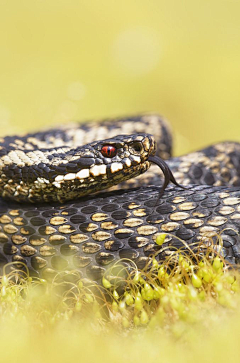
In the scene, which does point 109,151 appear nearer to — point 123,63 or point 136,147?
point 136,147

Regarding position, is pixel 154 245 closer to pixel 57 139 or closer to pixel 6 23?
pixel 57 139

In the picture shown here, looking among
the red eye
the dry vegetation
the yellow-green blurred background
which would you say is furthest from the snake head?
the yellow-green blurred background

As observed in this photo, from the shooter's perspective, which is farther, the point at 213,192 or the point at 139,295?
the point at 213,192

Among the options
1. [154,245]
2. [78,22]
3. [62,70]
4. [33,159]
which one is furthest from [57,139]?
[78,22]

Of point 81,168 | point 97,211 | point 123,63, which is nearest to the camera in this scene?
point 97,211

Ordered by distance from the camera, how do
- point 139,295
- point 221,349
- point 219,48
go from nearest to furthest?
point 221,349 → point 139,295 → point 219,48

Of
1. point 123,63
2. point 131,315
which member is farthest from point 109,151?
point 123,63

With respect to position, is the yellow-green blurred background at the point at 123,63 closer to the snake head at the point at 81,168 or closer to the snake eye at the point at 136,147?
the snake head at the point at 81,168
